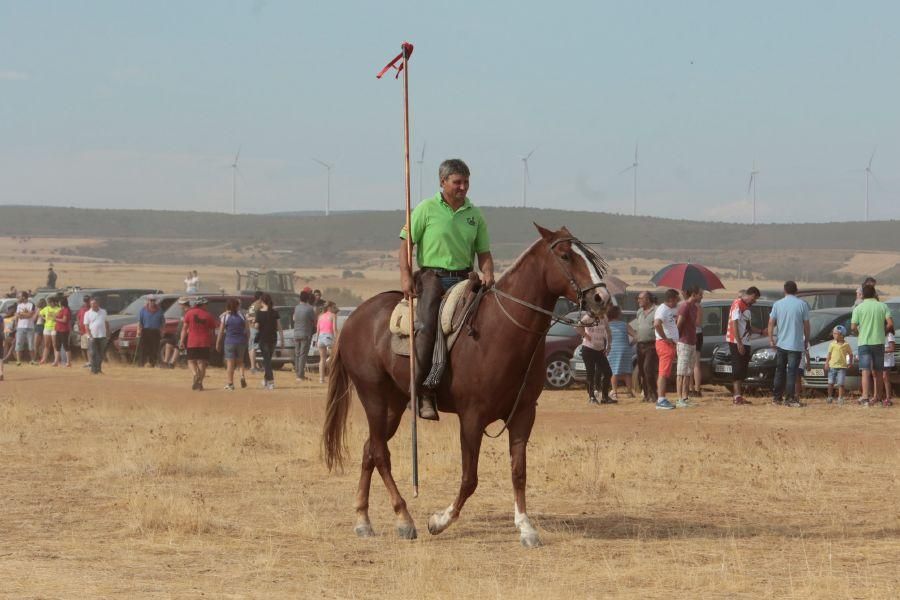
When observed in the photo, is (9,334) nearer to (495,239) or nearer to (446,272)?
(446,272)

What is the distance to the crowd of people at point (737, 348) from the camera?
75.2 feet

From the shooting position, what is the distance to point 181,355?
35469mm

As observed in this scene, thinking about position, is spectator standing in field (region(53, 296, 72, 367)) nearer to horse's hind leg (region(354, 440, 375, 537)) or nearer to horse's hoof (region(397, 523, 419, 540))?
horse's hind leg (region(354, 440, 375, 537))

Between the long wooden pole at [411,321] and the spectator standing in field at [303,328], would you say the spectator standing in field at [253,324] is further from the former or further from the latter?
the long wooden pole at [411,321]

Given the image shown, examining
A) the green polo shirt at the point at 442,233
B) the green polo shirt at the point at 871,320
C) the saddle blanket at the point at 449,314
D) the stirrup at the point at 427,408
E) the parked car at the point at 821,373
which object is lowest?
the parked car at the point at 821,373

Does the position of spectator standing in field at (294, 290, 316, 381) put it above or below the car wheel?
above

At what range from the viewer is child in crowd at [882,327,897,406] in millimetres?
23094

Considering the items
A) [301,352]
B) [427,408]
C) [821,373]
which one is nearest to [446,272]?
[427,408]

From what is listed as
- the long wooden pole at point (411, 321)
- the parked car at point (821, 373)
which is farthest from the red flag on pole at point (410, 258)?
the parked car at point (821, 373)

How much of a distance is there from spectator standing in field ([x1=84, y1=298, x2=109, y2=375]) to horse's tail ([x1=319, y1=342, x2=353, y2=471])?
2057cm

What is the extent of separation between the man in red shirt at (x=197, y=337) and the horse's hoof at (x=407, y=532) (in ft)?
53.5

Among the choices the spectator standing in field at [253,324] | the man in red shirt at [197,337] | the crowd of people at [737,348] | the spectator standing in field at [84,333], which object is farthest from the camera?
the spectator standing in field at [84,333]

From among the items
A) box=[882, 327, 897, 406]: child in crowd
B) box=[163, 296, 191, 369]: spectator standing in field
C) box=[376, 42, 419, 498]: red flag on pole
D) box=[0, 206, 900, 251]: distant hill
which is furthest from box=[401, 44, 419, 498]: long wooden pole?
box=[0, 206, 900, 251]: distant hill

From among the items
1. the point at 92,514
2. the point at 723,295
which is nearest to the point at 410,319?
the point at 92,514
